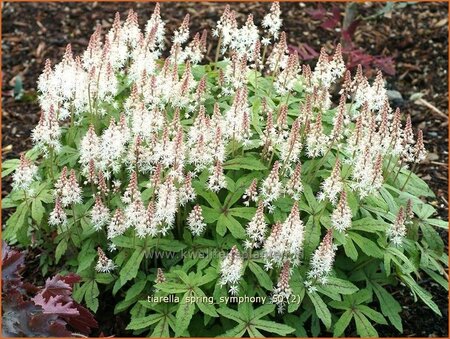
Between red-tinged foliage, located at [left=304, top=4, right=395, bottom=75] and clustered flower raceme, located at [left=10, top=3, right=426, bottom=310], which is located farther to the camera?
red-tinged foliage, located at [left=304, top=4, right=395, bottom=75]

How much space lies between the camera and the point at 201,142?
4.18 metres

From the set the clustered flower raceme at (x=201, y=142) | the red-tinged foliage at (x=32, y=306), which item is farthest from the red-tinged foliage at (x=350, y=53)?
the red-tinged foliage at (x=32, y=306)

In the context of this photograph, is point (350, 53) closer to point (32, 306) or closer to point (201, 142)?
point (201, 142)

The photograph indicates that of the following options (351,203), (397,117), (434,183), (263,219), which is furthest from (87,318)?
(434,183)

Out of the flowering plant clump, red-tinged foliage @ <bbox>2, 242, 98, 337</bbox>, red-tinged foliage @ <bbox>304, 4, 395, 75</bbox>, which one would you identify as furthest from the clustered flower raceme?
red-tinged foliage @ <bbox>304, 4, 395, 75</bbox>

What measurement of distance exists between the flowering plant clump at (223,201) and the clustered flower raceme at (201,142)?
0.04ft

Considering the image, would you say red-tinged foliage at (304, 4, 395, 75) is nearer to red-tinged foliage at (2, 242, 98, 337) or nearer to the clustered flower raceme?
the clustered flower raceme

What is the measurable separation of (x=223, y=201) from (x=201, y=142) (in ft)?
1.62

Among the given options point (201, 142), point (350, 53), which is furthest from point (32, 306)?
point (350, 53)

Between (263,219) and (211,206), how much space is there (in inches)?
19.3

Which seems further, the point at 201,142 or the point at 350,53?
the point at 350,53

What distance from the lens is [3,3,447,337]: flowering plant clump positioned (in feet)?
13.5

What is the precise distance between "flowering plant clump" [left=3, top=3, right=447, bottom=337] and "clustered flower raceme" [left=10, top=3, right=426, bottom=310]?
1 centimetres

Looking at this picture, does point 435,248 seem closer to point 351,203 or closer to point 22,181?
point 351,203
